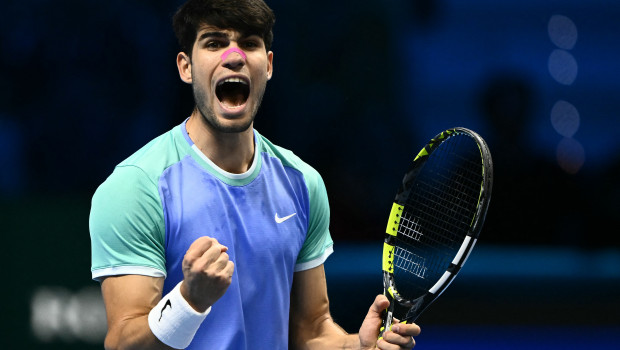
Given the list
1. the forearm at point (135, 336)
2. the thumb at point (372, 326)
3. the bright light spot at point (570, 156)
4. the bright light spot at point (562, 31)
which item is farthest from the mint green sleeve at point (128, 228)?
the bright light spot at point (562, 31)

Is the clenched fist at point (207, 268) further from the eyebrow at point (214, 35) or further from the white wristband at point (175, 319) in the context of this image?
the eyebrow at point (214, 35)

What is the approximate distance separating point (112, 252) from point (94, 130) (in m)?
2.62

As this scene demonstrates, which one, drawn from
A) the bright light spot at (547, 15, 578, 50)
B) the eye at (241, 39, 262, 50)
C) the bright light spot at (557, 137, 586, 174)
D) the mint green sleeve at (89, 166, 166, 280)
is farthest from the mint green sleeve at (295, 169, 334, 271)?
the bright light spot at (547, 15, 578, 50)

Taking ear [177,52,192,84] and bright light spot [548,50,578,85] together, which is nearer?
ear [177,52,192,84]

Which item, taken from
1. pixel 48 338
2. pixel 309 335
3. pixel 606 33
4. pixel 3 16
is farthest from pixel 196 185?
pixel 606 33

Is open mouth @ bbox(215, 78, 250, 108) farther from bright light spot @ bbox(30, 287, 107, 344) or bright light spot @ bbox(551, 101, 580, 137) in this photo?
bright light spot @ bbox(551, 101, 580, 137)

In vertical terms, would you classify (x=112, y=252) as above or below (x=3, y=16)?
below

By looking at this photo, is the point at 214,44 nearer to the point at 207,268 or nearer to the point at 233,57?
the point at 233,57

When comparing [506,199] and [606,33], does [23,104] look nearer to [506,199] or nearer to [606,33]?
[506,199]

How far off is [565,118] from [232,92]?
3.19 metres

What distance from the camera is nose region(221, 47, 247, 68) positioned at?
3.00 meters

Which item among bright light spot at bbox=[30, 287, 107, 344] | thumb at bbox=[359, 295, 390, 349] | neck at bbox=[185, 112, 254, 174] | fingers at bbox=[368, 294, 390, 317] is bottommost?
bright light spot at bbox=[30, 287, 107, 344]

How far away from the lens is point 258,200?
10.2 feet

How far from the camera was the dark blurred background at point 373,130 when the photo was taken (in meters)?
5.25
